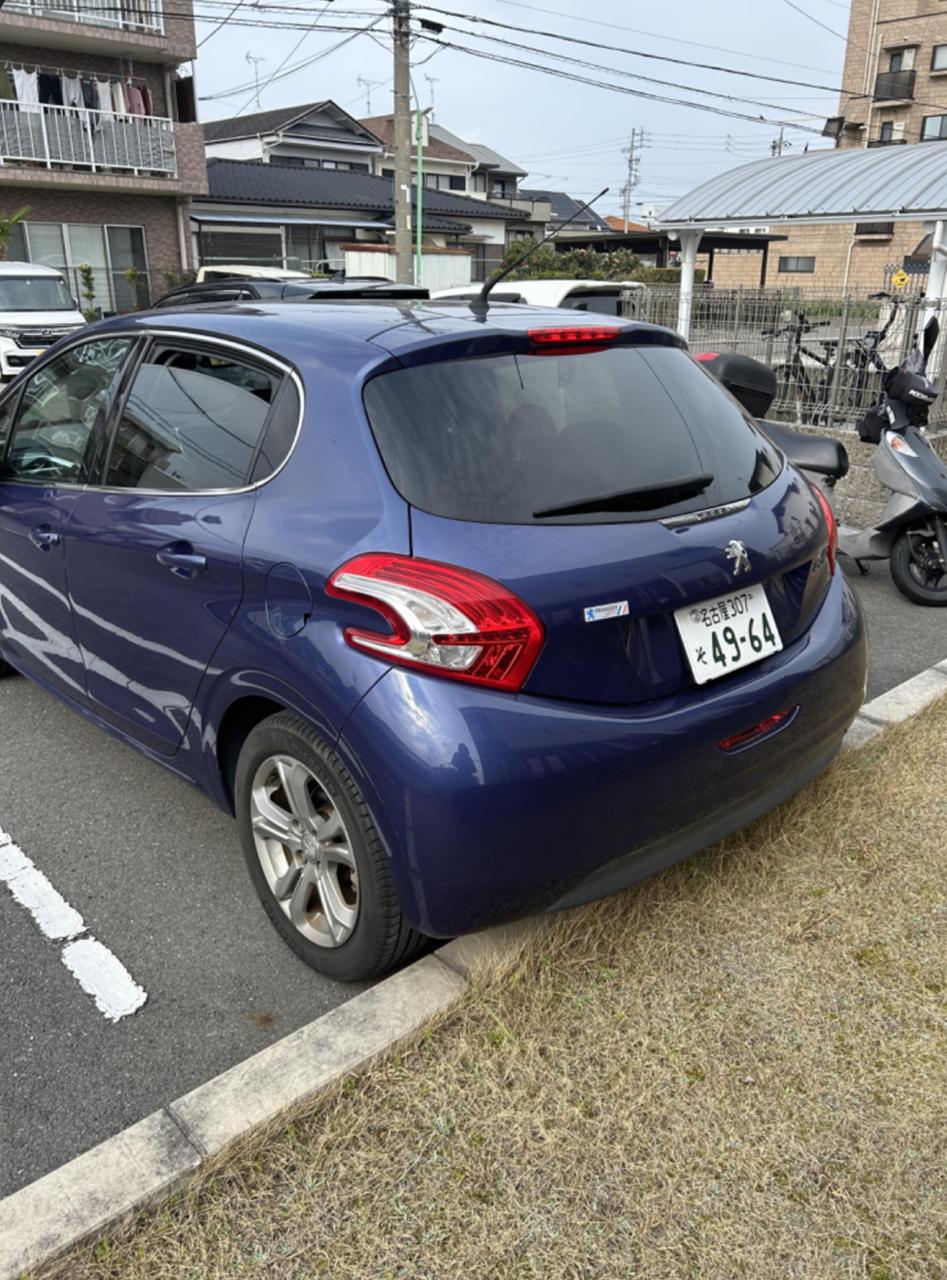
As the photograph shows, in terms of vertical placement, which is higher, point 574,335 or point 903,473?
point 574,335

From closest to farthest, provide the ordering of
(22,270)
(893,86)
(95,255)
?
(22,270)
(95,255)
(893,86)

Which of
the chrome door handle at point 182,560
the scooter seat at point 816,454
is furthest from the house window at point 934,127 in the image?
the chrome door handle at point 182,560

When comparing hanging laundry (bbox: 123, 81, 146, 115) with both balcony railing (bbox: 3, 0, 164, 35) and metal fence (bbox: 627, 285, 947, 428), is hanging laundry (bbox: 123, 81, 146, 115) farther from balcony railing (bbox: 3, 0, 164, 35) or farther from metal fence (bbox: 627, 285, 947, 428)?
metal fence (bbox: 627, 285, 947, 428)

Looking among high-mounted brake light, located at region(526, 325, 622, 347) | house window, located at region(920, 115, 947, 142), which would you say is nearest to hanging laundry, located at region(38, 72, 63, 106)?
high-mounted brake light, located at region(526, 325, 622, 347)

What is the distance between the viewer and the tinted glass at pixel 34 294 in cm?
1527

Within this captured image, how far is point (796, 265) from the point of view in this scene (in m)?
42.5

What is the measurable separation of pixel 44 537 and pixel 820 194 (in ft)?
42.3

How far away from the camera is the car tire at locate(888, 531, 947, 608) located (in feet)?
17.5

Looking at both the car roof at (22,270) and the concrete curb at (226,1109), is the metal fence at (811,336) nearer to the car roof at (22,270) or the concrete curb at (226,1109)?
the concrete curb at (226,1109)

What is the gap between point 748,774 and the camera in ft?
7.89

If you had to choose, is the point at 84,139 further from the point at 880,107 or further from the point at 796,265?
the point at 880,107


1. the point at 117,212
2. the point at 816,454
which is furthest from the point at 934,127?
the point at 816,454

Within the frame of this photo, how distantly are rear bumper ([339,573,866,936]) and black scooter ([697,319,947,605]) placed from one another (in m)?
3.08

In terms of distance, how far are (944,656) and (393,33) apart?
17055mm
